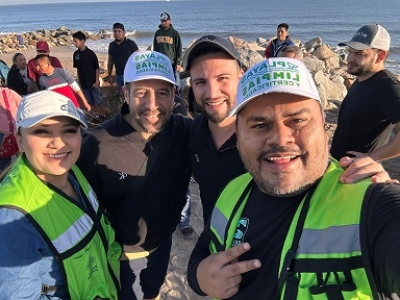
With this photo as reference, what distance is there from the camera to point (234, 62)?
2.85m

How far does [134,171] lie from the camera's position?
2.97 metres

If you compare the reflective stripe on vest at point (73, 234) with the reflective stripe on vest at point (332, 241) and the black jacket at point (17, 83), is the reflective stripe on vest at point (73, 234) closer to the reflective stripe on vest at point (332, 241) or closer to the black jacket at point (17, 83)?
the reflective stripe on vest at point (332, 241)

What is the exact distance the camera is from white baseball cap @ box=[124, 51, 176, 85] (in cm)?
292

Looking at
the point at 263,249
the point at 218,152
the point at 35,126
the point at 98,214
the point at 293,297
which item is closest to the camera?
the point at 293,297

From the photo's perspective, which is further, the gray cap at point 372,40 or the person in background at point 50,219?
the gray cap at point 372,40

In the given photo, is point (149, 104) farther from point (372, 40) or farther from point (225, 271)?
point (372, 40)

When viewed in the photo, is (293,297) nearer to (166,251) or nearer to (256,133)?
(256,133)

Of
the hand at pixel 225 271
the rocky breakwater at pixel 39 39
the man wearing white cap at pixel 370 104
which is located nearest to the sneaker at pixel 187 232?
the man wearing white cap at pixel 370 104

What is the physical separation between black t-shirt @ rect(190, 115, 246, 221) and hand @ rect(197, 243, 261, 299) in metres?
0.92

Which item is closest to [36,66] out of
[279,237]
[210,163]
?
[210,163]

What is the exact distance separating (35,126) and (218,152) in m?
1.24

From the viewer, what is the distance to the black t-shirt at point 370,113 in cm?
379

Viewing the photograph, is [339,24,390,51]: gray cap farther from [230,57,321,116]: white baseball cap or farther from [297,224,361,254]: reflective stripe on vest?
[297,224,361,254]: reflective stripe on vest

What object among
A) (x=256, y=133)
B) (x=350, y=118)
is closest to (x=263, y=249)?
(x=256, y=133)
